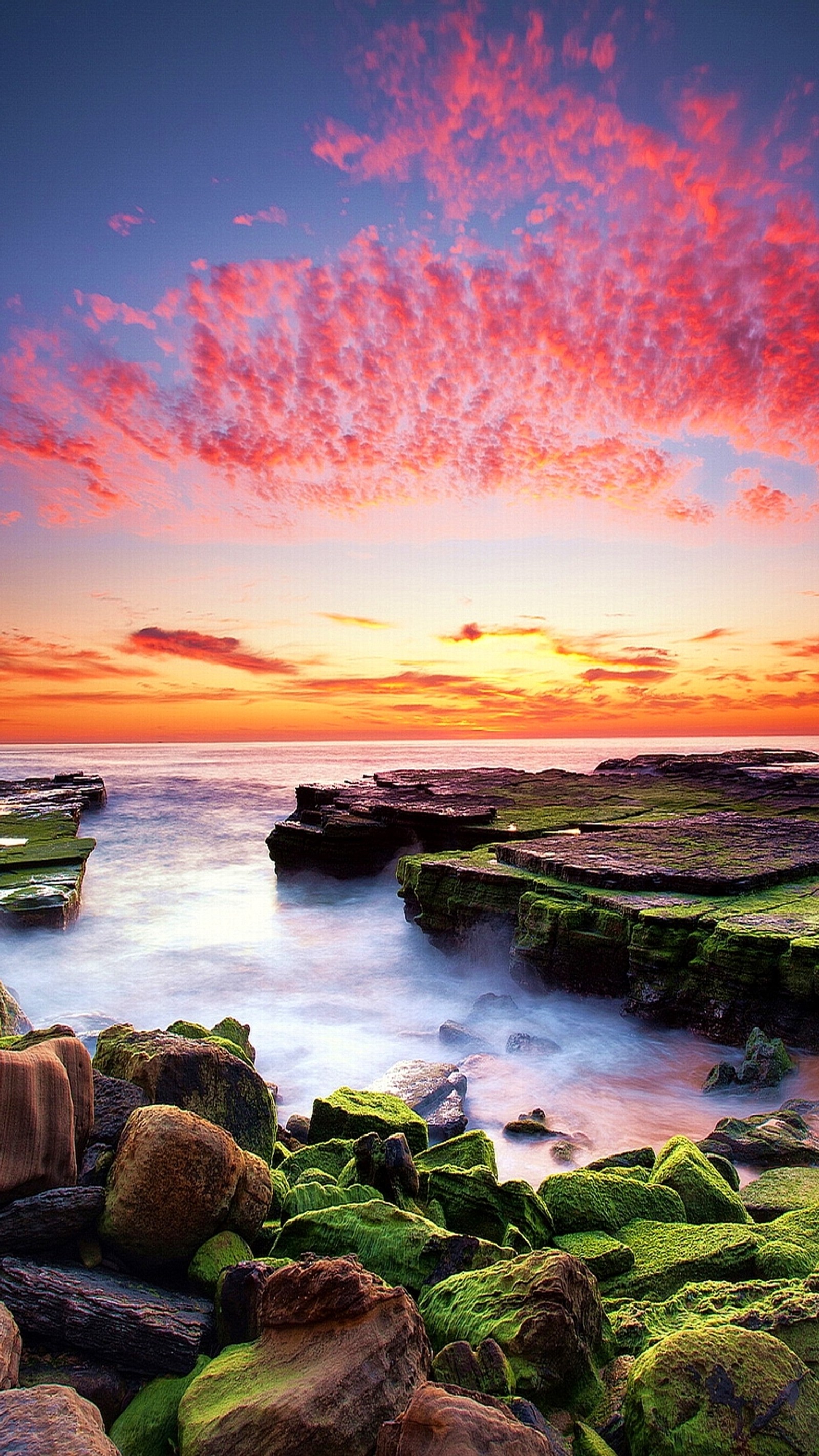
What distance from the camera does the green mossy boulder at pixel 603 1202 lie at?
8.92 ft

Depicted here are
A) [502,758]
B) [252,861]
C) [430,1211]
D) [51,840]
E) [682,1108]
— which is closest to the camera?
[430,1211]

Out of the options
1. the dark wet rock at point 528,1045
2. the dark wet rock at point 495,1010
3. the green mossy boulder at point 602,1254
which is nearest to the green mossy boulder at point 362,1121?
the green mossy boulder at point 602,1254

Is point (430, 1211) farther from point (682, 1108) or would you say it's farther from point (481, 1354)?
point (682, 1108)

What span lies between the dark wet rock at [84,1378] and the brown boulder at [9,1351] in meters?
0.06

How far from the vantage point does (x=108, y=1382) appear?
1.84 metres

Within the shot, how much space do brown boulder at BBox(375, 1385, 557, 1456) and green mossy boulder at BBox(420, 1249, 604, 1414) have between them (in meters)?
0.30

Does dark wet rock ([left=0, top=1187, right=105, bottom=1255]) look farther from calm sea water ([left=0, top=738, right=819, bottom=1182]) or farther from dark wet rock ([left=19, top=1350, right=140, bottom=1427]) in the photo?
calm sea water ([left=0, top=738, right=819, bottom=1182])

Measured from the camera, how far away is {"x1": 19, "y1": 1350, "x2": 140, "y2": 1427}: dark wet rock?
1803 mm

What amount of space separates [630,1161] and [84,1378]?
8.07 feet

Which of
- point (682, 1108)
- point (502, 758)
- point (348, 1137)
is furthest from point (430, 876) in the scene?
point (502, 758)

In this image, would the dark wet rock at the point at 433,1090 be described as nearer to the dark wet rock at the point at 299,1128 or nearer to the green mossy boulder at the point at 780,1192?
the dark wet rock at the point at 299,1128

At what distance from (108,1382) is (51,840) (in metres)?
12.6

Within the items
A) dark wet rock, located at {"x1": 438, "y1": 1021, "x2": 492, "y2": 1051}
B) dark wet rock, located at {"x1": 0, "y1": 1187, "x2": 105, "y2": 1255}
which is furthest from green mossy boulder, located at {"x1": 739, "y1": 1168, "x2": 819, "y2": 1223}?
dark wet rock, located at {"x1": 438, "y1": 1021, "x2": 492, "y2": 1051}

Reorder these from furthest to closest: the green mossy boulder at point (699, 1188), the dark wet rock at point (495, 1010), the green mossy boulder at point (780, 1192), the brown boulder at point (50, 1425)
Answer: the dark wet rock at point (495, 1010) → the green mossy boulder at point (780, 1192) → the green mossy boulder at point (699, 1188) → the brown boulder at point (50, 1425)
